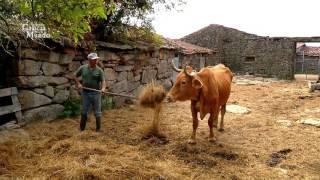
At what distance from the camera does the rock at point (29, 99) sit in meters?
7.77

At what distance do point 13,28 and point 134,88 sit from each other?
17.3ft

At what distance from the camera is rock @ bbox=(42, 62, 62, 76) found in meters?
8.31

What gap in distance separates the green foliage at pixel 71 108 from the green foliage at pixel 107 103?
3.48ft

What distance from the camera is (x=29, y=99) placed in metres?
7.89

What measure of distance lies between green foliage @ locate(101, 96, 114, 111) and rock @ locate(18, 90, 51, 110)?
A: 7.49ft

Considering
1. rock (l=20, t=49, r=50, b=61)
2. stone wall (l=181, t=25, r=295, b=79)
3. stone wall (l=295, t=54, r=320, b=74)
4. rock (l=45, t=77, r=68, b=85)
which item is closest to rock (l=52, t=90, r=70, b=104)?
rock (l=45, t=77, r=68, b=85)

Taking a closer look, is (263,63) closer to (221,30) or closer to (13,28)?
(221,30)

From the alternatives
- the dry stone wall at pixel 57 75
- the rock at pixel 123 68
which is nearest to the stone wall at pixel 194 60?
the dry stone wall at pixel 57 75

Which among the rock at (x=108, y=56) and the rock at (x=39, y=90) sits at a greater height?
the rock at (x=108, y=56)

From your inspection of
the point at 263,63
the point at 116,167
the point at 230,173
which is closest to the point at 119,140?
the point at 116,167

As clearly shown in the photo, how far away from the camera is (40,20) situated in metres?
5.35

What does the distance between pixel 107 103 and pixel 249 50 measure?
19.6 m

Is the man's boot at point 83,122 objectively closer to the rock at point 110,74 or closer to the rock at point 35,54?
the rock at point 35,54

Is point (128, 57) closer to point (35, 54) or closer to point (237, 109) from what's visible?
point (237, 109)
